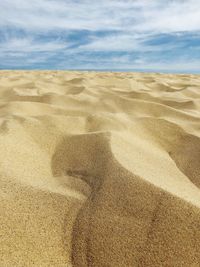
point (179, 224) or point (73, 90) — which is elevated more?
point (179, 224)

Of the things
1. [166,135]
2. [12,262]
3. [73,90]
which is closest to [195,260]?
[12,262]

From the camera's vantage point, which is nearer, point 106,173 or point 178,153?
point 106,173

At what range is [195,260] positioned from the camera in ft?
2.38

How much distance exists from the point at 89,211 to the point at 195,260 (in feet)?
0.89

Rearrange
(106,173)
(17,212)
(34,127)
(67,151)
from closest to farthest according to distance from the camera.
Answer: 1. (17,212)
2. (106,173)
3. (67,151)
4. (34,127)

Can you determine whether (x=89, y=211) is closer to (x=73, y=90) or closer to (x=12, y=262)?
(x=12, y=262)

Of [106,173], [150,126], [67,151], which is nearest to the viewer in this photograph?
[106,173]

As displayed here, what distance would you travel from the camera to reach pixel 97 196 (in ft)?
3.00

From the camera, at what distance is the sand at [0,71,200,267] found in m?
0.75

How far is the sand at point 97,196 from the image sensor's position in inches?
29.4

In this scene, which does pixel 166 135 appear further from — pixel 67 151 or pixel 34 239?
pixel 34 239

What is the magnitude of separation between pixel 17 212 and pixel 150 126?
0.97 meters

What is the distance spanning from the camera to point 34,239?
2.53 ft

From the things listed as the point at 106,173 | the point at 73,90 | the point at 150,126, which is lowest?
the point at 73,90
